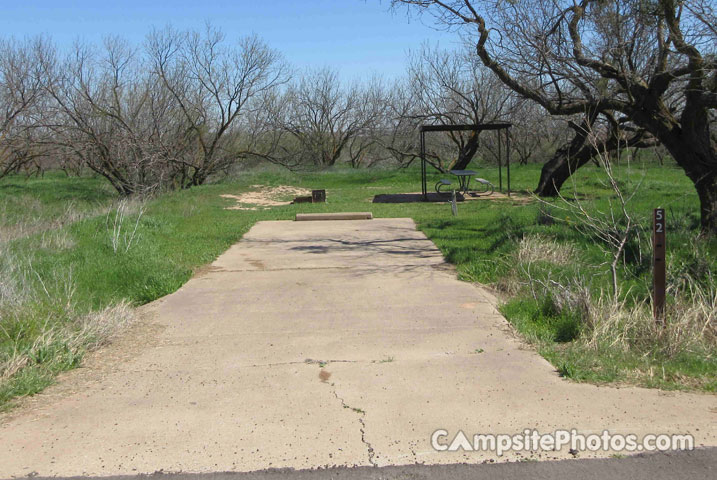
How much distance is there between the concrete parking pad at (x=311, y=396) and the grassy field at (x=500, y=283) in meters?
0.31

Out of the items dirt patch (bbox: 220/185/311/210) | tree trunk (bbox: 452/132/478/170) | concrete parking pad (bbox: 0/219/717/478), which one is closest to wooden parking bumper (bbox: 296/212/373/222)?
dirt patch (bbox: 220/185/311/210)

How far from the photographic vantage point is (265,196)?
22359 mm

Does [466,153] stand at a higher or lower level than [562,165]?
higher

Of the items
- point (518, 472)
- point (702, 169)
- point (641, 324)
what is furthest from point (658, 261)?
point (702, 169)

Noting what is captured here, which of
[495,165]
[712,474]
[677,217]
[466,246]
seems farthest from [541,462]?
[495,165]

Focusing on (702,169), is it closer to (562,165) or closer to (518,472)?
(518,472)

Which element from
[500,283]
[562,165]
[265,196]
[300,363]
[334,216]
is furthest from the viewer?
[265,196]

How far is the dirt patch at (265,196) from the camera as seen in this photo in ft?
64.8

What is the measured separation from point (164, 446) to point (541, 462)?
2.08 metres

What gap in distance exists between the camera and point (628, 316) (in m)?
5.98

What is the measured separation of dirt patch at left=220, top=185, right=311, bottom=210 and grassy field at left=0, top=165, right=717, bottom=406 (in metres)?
3.07

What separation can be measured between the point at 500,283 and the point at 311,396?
13.2 ft

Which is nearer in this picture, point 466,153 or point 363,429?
point 363,429

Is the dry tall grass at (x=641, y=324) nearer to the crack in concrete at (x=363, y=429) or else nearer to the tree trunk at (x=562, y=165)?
the crack in concrete at (x=363, y=429)
